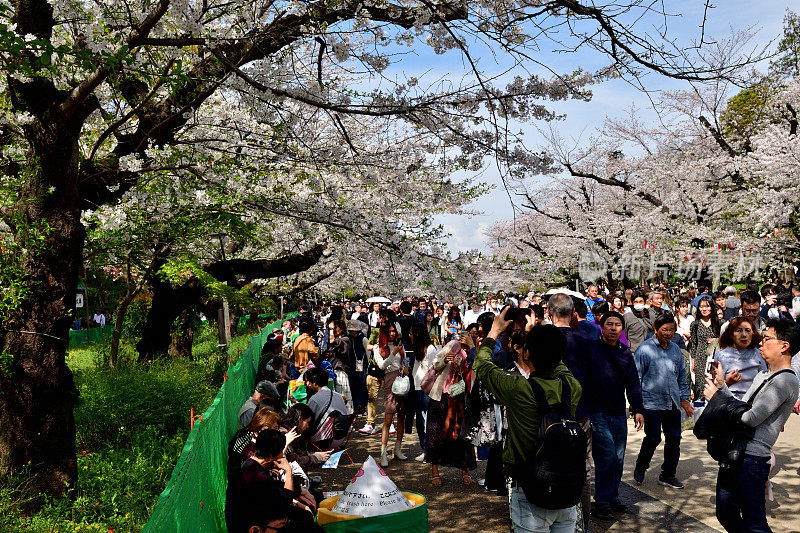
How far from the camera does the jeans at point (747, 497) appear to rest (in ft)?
15.8

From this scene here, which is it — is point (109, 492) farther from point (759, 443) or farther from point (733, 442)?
point (759, 443)

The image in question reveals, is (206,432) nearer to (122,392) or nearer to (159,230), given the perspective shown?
(122,392)

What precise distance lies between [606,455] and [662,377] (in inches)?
51.6

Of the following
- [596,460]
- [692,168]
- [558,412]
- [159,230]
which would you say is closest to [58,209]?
[159,230]

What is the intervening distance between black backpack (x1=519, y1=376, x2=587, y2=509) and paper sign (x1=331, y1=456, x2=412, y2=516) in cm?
93

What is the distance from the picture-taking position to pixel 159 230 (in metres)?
11.6

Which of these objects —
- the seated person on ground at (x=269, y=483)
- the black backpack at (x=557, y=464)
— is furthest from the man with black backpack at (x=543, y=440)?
the seated person on ground at (x=269, y=483)

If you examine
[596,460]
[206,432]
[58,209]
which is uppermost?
[58,209]

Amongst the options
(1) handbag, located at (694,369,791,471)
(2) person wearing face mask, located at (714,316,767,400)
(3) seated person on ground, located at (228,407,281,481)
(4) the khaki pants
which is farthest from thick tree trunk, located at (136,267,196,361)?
(1) handbag, located at (694,369,791,471)

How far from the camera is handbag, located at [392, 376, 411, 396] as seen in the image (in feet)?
30.2

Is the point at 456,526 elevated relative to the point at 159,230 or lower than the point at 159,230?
lower

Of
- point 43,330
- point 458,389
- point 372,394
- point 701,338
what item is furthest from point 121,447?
point 701,338

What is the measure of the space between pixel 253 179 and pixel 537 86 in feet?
15.3

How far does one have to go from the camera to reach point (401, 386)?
9227 millimetres
